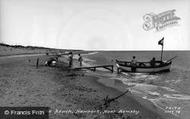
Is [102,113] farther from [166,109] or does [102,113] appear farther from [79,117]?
[166,109]

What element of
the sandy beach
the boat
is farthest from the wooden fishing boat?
the sandy beach

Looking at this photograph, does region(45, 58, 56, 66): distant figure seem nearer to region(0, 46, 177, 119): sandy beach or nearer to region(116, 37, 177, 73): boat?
region(0, 46, 177, 119): sandy beach

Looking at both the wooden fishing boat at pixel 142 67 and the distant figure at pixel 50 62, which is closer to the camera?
the wooden fishing boat at pixel 142 67
